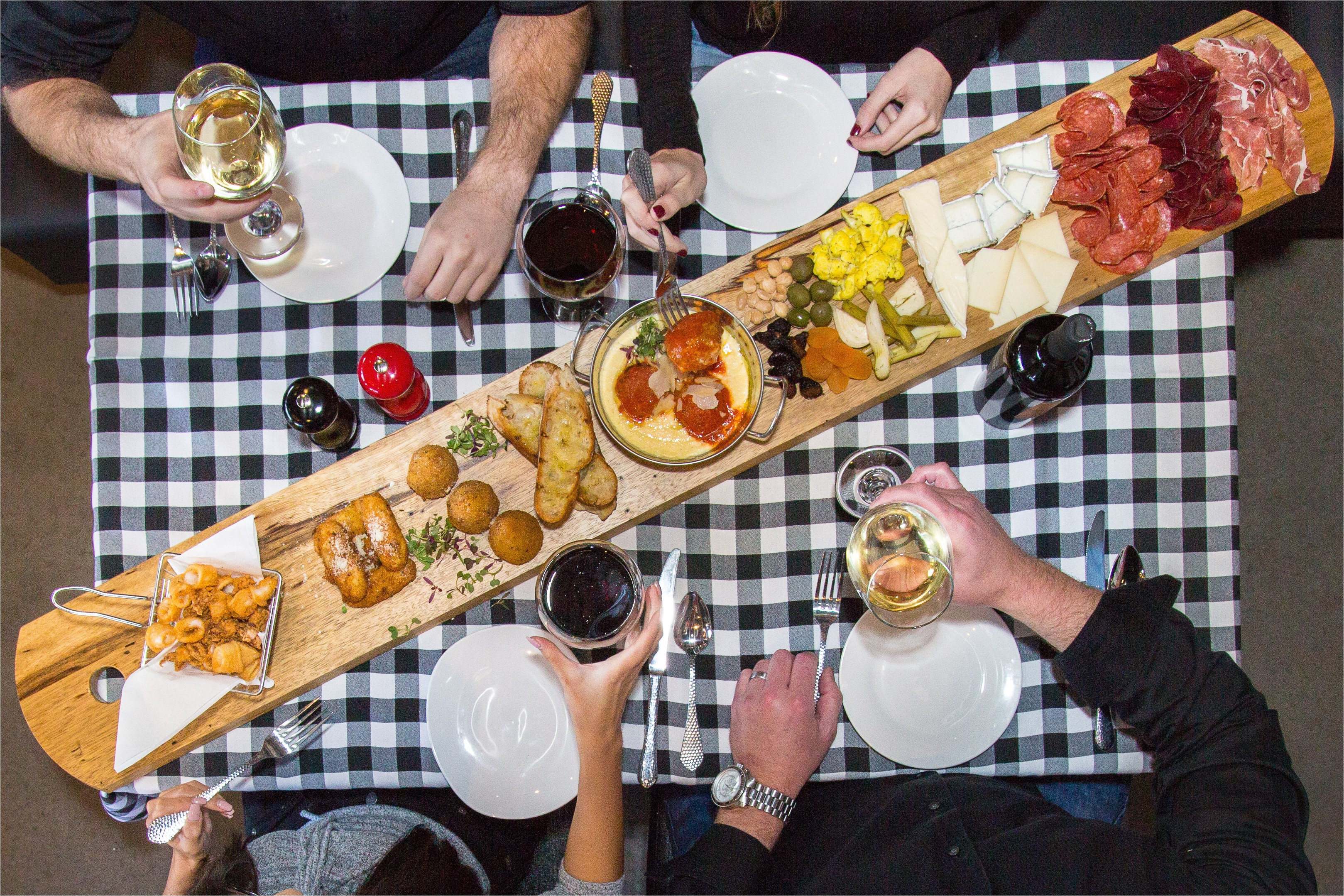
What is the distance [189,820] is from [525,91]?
1821mm

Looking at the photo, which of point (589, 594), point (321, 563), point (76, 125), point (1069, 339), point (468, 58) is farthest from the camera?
point (468, 58)

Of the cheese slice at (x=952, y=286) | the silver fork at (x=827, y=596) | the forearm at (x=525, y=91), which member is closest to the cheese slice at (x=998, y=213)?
the cheese slice at (x=952, y=286)

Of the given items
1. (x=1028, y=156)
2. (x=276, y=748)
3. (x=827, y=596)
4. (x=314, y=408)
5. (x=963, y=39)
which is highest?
(x=963, y=39)

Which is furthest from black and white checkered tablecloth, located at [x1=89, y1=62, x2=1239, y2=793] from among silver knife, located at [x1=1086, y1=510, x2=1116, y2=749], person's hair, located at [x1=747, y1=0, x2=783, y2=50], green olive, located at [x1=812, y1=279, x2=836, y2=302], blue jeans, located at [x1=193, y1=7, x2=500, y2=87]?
blue jeans, located at [x1=193, y1=7, x2=500, y2=87]

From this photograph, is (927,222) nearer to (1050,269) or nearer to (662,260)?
(1050,269)

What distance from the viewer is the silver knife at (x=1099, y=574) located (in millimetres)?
1712

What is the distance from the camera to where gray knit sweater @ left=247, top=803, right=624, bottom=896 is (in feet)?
6.17

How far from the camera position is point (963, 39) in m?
1.82

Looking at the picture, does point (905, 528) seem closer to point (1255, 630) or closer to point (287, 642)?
point (287, 642)

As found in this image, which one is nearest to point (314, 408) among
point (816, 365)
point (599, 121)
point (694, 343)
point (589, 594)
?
point (589, 594)

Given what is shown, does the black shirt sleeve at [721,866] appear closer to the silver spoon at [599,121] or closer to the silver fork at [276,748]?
the silver fork at [276,748]

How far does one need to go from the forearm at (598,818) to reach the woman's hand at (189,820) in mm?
777

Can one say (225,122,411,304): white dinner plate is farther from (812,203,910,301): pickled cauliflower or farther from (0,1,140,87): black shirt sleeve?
(812,203,910,301): pickled cauliflower

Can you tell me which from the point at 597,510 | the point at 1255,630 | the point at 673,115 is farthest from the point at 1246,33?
the point at 1255,630
